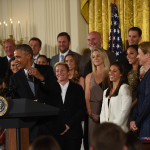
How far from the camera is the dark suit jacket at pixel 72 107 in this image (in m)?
5.67

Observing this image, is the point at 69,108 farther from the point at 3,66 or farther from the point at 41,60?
the point at 3,66

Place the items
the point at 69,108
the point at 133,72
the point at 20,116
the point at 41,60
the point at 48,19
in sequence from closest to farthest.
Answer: the point at 20,116, the point at 69,108, the point at 133,72, the point at 41,60, the point at 48,19

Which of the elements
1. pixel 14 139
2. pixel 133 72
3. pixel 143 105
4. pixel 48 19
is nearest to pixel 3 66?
pixel 48 19

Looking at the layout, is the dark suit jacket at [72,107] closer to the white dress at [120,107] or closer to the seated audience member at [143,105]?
the white dress at [120,107]

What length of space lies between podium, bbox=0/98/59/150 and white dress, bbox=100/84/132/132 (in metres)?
2.26

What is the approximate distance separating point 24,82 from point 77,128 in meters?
1.09

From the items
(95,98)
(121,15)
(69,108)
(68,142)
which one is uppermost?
(121,15)

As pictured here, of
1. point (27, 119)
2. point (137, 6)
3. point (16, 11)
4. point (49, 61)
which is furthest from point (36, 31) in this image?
point (27, 119)

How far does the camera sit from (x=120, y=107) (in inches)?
216

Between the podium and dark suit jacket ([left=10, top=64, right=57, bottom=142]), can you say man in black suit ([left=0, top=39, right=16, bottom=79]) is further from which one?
the podium

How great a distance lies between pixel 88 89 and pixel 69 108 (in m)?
0.63

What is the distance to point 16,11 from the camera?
9.73 meters

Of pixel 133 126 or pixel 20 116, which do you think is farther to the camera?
pixel 133 126

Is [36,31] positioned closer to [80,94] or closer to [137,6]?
[137,6]
